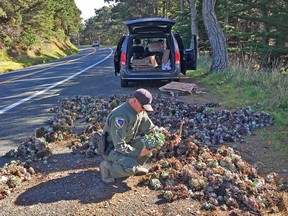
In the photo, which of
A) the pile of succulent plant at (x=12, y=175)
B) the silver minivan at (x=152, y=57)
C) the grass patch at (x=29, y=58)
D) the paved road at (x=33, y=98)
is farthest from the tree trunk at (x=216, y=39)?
the grass patch at (x=29, y=58)

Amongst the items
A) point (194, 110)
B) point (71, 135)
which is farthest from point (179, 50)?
point (71, 135)

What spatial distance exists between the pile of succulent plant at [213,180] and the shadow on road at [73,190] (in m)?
0.48

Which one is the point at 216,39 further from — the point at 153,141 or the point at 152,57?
the point at 153,141

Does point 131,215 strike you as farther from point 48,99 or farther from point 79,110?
point 48,99

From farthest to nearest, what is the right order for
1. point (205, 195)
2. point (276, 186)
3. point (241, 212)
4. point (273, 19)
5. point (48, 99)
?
point (273, 19) → point (48, 99) → point (276, 186) → point (205, 195) → point (241, 212)

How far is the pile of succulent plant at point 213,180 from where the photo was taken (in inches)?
127

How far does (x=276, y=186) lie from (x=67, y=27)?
54436 millimetres

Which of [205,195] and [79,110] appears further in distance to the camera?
[79,110]

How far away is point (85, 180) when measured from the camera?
3.85 meters

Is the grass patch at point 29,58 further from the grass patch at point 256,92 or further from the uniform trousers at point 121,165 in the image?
the uniform trousers at point 121,165

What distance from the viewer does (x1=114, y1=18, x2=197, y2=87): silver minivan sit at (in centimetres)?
911

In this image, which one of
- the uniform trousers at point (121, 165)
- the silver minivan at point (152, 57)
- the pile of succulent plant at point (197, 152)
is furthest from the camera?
the silver minivan at point (152, 57)

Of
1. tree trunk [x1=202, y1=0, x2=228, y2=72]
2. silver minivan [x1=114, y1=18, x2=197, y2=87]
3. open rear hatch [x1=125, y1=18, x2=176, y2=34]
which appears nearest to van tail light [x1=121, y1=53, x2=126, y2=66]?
silver minivan [x1=114, y1=18, x2=197, y2=87]

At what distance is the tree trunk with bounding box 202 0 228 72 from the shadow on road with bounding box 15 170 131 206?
357 inches
